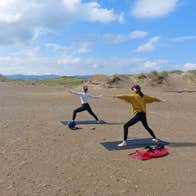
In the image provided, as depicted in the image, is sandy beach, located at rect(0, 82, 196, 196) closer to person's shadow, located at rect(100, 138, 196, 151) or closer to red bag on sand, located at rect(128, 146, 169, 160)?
person's shadow, located at rect(100, 138, 196, 151)

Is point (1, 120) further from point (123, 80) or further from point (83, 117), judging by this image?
point (123, 80)

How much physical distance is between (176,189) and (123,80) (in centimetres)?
4244

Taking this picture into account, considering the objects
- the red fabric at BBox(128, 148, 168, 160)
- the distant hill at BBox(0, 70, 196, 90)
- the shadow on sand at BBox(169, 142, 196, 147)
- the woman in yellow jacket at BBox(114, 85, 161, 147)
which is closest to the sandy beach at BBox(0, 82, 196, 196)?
the shadow on sand at BBox(169, 142, 196, 147)

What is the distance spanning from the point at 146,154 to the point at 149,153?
0.34 feet

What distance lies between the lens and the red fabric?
9626 mm

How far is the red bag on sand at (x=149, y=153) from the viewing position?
31.6 feet

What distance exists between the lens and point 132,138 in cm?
1248

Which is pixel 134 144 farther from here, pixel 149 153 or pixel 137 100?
pixel 149 153

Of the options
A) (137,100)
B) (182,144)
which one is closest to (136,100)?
(137,100)

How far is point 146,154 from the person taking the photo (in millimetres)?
9688

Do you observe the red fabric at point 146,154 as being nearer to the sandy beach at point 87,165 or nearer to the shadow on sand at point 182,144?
the sandy beach at point 87,165

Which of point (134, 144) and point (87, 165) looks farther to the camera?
point (134, 144)

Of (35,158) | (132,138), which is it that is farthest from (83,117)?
(35,158)

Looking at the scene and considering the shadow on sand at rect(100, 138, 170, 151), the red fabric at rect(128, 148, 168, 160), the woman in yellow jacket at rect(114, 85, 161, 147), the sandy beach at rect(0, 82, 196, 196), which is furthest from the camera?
the shadow on sand at rect(100, 138, 170, 151)
